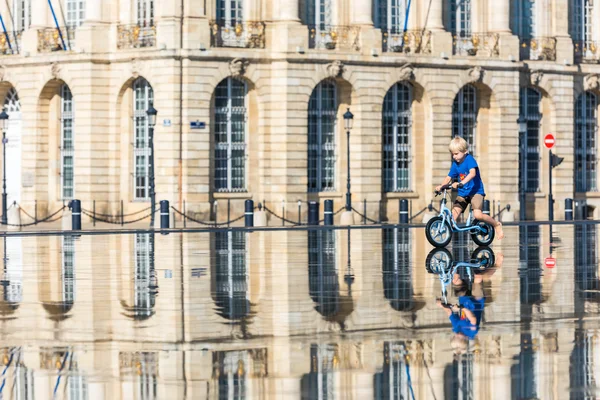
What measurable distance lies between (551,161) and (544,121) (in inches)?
191

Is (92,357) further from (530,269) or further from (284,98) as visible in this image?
(284,98)

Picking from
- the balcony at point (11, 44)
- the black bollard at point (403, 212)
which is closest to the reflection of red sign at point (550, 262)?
the black bollard at point (403, 212)

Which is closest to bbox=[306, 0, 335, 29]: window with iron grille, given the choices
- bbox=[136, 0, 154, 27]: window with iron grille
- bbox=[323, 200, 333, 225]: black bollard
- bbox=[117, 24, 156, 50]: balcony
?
bbox=[136, 0, 154, 27]: window with iron grille

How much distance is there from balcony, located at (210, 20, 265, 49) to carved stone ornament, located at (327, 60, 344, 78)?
2.38 metres

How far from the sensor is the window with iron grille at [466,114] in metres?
56.9

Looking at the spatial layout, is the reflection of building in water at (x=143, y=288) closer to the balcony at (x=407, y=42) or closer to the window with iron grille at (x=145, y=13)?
the window with iron grille at (x=145, y=13)

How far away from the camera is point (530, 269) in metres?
23.0

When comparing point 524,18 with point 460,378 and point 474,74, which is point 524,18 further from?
point 460,378

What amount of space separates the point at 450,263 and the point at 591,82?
37.7 metres

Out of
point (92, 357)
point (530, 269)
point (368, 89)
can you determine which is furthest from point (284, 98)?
point (92, 357)

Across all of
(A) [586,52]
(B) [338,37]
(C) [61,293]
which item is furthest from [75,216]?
(C) [61,293]

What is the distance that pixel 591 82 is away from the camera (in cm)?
6053

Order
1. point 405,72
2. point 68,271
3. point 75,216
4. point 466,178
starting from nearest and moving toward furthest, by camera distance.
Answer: point 68,271, point 466,178, point 75,216, point 405,72

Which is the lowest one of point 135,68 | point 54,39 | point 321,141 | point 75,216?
point 75,216
